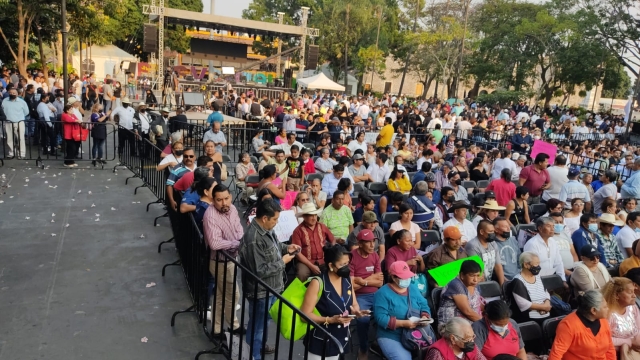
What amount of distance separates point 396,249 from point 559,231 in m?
2.70

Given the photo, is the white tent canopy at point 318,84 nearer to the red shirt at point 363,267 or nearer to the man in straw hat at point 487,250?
the man in straw hat at point 487,250

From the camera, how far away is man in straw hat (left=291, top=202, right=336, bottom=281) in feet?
19.7

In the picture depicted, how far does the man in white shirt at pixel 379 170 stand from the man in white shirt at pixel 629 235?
463 centimetres

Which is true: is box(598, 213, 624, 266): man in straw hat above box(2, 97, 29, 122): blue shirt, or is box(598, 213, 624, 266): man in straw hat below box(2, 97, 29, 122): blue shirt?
below

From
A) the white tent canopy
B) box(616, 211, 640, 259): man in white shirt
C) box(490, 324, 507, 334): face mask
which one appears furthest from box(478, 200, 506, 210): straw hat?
the white tent canopy

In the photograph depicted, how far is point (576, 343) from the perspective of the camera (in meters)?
4.67

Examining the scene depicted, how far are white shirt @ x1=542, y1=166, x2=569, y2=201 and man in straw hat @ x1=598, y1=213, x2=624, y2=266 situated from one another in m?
2.97

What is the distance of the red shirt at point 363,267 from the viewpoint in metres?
5.69

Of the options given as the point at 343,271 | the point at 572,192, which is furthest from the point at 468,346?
the point at 572,192

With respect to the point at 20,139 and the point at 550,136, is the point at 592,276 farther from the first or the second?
the point at 550,136

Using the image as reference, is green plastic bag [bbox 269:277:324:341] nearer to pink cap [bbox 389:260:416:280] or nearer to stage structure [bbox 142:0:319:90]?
pink cap [bbox 389:260:416:280]

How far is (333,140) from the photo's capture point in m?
15.2

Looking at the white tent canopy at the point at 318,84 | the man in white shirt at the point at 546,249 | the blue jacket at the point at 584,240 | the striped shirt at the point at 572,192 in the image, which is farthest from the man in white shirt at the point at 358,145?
the white tent canopy at the point at 318,84

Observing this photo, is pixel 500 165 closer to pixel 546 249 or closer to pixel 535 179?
pixel 535 179
